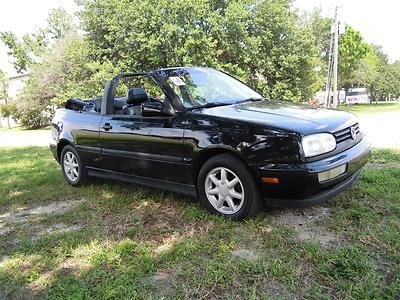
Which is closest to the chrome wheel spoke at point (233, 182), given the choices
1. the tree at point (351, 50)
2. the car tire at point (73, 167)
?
the car tire at point (73, 167)

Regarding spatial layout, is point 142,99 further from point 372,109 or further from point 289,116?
point 372,109

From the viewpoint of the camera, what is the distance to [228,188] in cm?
342

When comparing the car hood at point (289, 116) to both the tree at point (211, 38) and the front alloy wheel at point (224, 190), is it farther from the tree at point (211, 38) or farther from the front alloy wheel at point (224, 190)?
the tree at point (211, 38)

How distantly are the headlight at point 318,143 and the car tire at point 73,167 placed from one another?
3.24m

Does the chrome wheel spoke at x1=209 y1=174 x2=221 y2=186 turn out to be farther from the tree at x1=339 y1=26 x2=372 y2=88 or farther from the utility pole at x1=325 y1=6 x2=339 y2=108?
the tree at x1=339 y1=26 x2=372 y2=88

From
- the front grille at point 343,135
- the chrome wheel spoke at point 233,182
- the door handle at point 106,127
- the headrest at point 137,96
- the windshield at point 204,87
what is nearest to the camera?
the front grille at point 343,135

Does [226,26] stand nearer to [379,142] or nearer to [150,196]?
[379,142]

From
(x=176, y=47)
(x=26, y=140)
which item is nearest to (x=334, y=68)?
(x=176, y=47)

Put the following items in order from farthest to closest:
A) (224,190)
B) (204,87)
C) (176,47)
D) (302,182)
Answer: (176,47)
(204,87)
(224,190)
(302,182)

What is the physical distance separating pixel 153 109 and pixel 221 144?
948 mm

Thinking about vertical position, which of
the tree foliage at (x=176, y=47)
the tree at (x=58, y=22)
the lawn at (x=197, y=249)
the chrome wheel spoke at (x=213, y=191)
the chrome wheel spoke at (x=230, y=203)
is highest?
the tree at (x=58, y=22)

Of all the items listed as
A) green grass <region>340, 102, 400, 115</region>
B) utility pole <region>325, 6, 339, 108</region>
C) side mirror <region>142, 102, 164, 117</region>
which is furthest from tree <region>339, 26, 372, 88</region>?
side mirror <region>142, 102, 164, 117</region>

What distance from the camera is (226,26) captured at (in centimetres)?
2273

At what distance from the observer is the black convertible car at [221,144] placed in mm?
3063
